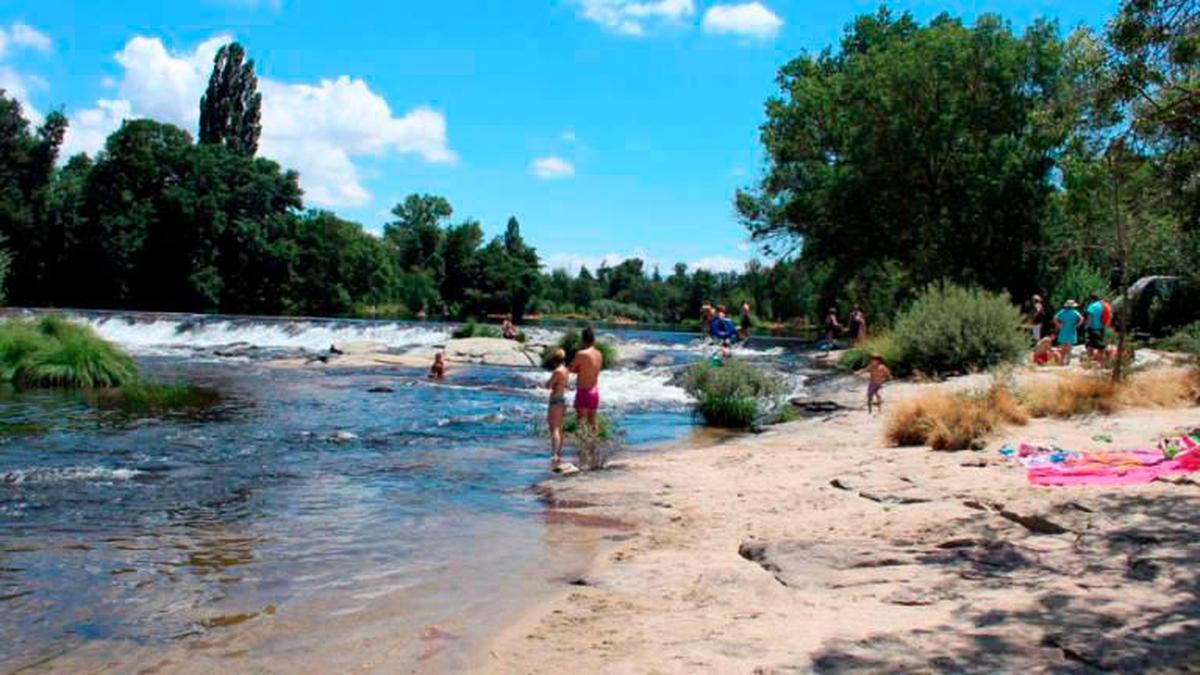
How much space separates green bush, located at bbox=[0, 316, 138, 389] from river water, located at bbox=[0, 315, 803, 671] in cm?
136

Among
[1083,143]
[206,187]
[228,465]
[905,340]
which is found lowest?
[228,465]

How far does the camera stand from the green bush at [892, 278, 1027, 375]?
1956 cm

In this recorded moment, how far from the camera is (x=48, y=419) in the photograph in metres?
14.0

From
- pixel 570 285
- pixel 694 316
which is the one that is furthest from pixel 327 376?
pixel 570 285

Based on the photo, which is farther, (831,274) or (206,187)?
(206,187)

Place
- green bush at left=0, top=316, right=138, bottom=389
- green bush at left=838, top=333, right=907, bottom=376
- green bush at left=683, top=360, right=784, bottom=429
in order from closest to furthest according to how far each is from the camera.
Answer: green bush at left=683, top=360, right=784, bottom=429 → green bush at left=0, top=316, right=138, bottom=389 → green bush at left=838, top=333, right=907, bottom=376

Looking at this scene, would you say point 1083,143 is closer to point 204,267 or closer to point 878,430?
point 878,430

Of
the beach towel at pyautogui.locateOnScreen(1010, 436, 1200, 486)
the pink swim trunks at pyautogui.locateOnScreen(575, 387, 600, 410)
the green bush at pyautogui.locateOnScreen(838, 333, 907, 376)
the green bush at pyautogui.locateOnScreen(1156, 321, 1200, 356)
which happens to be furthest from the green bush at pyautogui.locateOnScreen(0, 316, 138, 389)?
the green bush at pyautogui.locateOnScreen(1156, 321, 1200, 356)

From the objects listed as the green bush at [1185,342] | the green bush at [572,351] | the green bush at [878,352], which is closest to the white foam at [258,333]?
the green bush at [572,351]

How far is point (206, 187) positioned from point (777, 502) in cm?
6527

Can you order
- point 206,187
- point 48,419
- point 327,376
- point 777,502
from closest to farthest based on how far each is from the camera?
1. point 777,502
2. point 48,419
3. point 327,376
4. point 206,187

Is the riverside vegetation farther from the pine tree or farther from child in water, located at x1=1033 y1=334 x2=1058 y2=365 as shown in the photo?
the pine tree

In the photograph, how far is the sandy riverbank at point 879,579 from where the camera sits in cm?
432

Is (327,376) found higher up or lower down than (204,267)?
lower down
